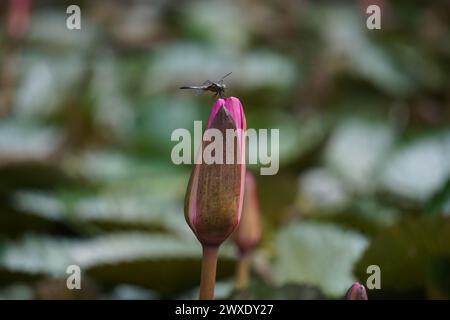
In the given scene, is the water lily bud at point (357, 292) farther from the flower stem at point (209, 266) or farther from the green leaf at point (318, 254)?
the green leaf at point (318, 254)

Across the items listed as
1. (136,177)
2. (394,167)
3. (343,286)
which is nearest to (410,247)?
(343,286)

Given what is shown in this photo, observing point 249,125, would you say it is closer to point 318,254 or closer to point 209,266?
point 318,254

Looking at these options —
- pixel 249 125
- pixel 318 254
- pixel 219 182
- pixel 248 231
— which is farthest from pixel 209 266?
pixel 249 125

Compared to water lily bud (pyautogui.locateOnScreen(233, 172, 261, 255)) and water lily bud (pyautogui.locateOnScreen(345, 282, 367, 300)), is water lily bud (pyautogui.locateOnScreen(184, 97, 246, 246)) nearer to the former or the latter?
water lily bud (pyautogui.locateOnScreen(345, 282, 367, 300))

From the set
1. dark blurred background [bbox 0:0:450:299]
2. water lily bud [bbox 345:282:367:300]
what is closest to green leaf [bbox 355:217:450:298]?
dark blurred background [bbox 0:0:450:299]
